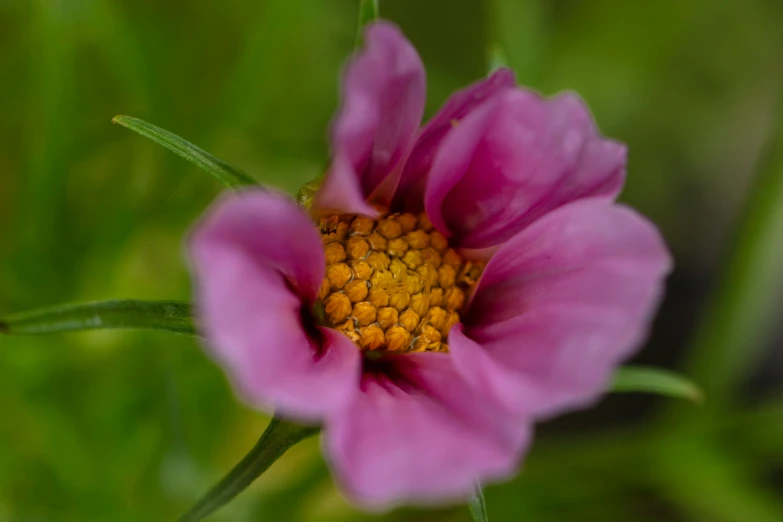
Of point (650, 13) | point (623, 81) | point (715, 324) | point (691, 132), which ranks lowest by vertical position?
point (715, 324)

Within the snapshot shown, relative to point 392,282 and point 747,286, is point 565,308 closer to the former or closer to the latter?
point 392,282

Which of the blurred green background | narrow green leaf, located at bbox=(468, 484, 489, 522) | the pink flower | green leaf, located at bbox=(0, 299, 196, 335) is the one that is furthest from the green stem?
green leaf, located at bbox=(0, 299, 196, 335)

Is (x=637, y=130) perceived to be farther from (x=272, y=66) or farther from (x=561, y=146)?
(x=561, y=146)

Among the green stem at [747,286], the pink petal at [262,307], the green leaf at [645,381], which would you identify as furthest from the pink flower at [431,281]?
the green stem at [747,286]

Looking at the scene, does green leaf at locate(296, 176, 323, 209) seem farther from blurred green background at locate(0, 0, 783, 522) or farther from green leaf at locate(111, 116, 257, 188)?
blurred green background at locate(0, 0, 783, 522)

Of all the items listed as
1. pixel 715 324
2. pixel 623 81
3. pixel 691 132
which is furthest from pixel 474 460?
pixel 691 132

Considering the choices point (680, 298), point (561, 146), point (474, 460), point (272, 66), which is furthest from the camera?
point (680, 298)
